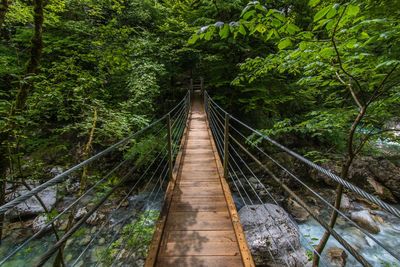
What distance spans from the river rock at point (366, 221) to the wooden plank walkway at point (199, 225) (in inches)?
191

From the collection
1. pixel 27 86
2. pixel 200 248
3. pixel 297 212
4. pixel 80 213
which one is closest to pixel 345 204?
pixel 297 212

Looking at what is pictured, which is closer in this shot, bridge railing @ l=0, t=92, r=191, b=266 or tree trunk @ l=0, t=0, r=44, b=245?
tree trunk @ l=0, t=0, r=44, b=245

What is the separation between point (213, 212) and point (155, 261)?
3.28 ft

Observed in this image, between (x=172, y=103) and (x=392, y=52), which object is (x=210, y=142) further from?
(x=172, y=103)

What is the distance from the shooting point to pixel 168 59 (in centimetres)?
1058

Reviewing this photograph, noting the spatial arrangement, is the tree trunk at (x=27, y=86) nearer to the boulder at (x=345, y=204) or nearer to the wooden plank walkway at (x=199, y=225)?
the wooden plank walkway at (x=199, y=225)

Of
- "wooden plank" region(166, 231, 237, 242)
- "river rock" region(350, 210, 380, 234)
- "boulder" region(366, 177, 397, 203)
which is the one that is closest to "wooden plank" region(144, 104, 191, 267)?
"wooden plank" region(166, 231, 237, 242)

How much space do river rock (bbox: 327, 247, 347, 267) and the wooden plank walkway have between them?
3.32 meters

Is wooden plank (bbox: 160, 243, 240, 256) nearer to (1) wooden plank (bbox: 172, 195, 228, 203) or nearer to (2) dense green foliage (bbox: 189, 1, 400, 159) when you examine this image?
(1) wooden plank (bbox: 172, 195, 228, 203)

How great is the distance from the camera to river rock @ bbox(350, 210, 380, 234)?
6.14m

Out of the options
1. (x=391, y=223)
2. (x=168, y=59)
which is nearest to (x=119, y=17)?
(x=168, y=59)

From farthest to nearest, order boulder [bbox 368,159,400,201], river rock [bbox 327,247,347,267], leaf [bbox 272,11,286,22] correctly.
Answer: boulder [bbox 368,159,400,201], river rock [bbox 327,247,347,267], leaf [bbox 272,11,286,22]

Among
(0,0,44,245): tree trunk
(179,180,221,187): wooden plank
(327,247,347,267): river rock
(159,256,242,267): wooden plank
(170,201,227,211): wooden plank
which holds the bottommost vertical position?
(327,247,347,267): river rock

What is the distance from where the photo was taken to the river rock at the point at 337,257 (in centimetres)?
489
